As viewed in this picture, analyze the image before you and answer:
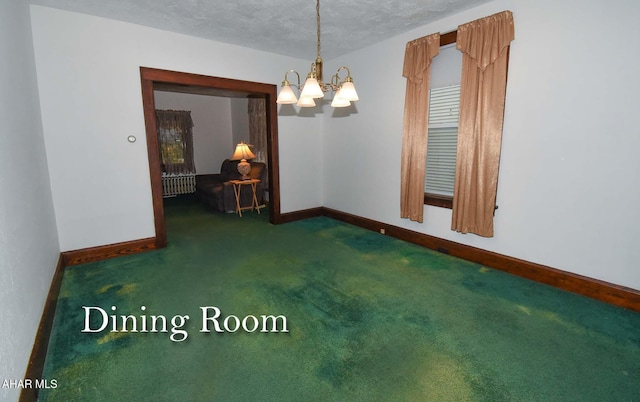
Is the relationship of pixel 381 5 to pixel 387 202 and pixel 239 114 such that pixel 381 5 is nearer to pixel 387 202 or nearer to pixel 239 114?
pixel 387 202

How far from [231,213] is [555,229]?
5.09 meters

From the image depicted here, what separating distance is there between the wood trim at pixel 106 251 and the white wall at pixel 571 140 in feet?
12.9

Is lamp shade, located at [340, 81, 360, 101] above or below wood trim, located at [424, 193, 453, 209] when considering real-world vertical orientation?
above

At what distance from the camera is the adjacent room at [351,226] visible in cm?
178

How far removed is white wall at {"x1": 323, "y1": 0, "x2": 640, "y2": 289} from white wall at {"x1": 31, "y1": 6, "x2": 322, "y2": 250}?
3.39 metres

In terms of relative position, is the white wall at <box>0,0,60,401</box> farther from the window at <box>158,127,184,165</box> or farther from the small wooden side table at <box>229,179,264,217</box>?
the window at <box>158,127,184,165</box>

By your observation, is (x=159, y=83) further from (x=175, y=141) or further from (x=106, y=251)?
(x=175, y=141)

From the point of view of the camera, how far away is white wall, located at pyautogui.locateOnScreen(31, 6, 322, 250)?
124 inches

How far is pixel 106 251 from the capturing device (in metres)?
3.57

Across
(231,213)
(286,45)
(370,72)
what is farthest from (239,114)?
(370,72)

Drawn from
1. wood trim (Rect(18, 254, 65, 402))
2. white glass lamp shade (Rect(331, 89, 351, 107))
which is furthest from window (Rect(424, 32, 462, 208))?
wood trim (Rect(18, 254, 65, 402))

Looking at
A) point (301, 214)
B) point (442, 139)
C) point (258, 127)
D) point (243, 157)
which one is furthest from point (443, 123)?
point (258, 127)

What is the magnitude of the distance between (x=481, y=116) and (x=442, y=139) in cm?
64

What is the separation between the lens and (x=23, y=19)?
270 cm
